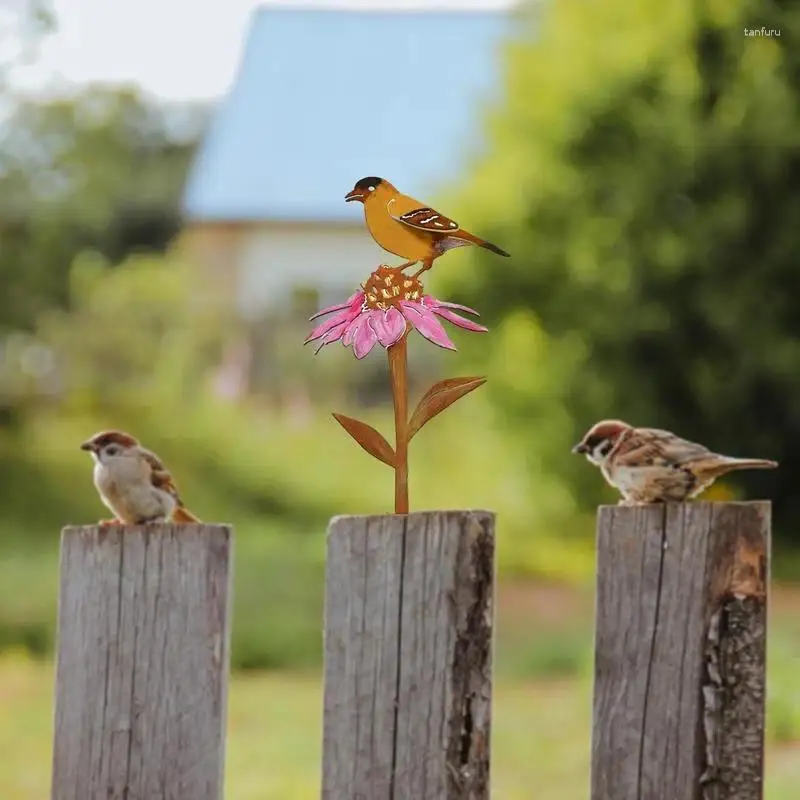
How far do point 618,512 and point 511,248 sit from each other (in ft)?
27.5

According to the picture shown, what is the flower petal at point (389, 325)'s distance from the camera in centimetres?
185

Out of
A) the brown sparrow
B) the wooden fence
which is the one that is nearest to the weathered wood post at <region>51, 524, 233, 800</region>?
the wooden fence

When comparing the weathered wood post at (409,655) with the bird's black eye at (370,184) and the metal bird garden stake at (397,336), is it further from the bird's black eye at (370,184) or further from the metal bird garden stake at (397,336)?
the bird's black eye at (370,184)

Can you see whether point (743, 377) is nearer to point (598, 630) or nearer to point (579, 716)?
point (579, 716)

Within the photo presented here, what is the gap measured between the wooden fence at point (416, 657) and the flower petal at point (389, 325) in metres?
0.24

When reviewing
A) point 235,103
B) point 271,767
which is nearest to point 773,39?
point 271,767

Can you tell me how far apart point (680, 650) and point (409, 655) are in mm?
371

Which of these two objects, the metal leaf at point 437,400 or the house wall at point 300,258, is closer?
the metal leaf at point 437,400

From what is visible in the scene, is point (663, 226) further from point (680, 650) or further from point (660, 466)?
point (680, 650)

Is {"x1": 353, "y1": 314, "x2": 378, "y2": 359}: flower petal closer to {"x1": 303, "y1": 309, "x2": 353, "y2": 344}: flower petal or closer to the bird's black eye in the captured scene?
{"x1": 303, "y1": 309, "x2": 353, "y2": 344}: flower petal

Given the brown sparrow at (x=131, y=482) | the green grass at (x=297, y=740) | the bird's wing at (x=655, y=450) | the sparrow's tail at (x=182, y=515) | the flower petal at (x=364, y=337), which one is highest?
the flower petal at (x=364, y=337)

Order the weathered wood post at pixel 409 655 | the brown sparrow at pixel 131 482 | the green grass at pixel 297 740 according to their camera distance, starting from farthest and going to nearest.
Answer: the green grass at pixel 297 740
the brown sparrow at pixel 131 482
the weathered wood post at pixel 409 655

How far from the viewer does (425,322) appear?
1.87 metres

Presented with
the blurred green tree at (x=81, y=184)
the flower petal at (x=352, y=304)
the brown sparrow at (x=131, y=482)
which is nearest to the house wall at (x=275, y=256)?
the blurred green tree at (x=81, y=184)
